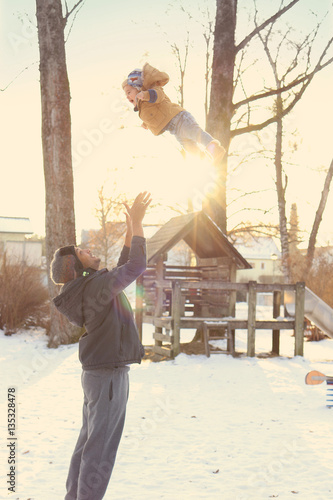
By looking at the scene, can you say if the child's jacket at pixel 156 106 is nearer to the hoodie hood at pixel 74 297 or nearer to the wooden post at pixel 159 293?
the hoodie hood at pixel 74 297

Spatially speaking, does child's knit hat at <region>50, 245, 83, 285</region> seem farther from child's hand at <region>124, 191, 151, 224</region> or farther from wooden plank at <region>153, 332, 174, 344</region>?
wooden plank at <region>153, 332, 174, 344</region>

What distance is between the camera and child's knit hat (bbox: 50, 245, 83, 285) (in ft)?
12.9

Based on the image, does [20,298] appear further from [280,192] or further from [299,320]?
[280,192]

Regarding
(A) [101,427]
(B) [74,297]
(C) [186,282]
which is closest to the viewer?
(A) [101,427]

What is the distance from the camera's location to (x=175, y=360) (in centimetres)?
1191

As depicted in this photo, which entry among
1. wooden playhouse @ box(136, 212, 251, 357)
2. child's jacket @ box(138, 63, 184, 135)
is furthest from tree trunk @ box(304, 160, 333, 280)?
child's jacket @ box(138, 63, 184, 135)

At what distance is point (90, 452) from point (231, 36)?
419 inches

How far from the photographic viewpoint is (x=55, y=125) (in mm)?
12438

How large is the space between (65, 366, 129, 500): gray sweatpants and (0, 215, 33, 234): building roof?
55.1m

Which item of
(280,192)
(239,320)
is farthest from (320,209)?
(239,320)

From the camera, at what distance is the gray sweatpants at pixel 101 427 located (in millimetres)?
3754

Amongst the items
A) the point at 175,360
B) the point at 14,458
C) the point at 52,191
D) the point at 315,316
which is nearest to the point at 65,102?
the point at 52,191

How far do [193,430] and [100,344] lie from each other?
3.56m

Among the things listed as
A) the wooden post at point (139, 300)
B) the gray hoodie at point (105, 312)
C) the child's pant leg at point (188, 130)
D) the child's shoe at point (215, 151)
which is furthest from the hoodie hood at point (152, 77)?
the wooden post at point (139, 300)
